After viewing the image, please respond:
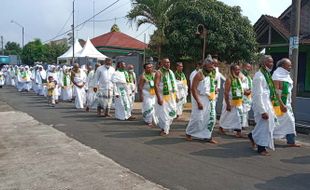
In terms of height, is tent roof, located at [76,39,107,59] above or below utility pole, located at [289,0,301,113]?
above

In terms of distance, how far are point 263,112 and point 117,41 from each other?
37.4 meters

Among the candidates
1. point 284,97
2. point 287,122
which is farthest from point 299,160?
point 284,97

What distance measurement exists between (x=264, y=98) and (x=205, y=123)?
5.36 feet

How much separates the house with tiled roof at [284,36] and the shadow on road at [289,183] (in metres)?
14.3

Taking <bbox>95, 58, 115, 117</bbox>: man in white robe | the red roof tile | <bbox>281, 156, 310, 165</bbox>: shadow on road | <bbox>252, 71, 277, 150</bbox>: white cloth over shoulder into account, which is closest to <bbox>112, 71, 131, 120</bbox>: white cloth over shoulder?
<bbox>95, 58, 115, 117</bbox>: man in white robe

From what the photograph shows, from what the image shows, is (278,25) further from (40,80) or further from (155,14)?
(40,80)

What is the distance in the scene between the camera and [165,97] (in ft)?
36.1

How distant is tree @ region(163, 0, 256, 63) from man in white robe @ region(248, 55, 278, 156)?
40.7ft

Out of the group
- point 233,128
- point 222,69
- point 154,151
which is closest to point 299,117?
point 233,128

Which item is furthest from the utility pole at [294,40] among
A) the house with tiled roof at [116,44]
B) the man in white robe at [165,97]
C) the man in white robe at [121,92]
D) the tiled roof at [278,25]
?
the house with tiled roof at [116,44]

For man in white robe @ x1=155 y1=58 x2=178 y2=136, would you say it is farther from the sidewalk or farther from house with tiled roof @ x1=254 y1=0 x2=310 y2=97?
house with tiled roof @ x1=254 y1=0 x2=310 y2=97

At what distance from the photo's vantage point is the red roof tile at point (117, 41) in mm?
44234

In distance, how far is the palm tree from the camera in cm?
2156

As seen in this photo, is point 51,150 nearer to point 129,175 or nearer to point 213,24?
point 129,175
